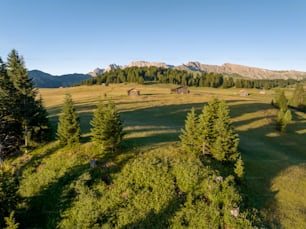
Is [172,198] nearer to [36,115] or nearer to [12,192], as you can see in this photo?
[12,192]

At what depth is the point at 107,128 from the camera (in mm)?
26578

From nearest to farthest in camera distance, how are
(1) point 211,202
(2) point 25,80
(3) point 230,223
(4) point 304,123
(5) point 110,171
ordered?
(3) point 230,223 < (1) point 211,202 < (5) point 110,171 < (2) point 25,80 < (4) point 304,123

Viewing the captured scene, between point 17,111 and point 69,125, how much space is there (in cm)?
773

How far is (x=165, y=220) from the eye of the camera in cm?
2002

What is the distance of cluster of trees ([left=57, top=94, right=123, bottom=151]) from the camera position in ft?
86.8

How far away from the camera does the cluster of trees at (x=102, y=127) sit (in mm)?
26453

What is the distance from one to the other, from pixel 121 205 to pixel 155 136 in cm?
1436

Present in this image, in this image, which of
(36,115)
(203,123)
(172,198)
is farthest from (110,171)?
(36,115)

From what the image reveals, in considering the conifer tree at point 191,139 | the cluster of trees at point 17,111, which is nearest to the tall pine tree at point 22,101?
the cluster of trees at point 17,111

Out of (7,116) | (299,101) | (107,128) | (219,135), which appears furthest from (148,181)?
(299,101)

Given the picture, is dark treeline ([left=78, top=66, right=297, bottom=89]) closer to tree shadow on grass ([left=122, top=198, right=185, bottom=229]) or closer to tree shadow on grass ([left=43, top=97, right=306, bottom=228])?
tree shadow on grass ([left=43, top=97, right=306, bottom=228])

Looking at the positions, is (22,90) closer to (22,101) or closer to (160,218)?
(22,101)

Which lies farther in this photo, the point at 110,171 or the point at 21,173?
the point at 21,173

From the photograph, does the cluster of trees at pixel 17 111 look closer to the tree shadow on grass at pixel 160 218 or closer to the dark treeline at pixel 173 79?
the tree shadow on grass at pixel 160 218
